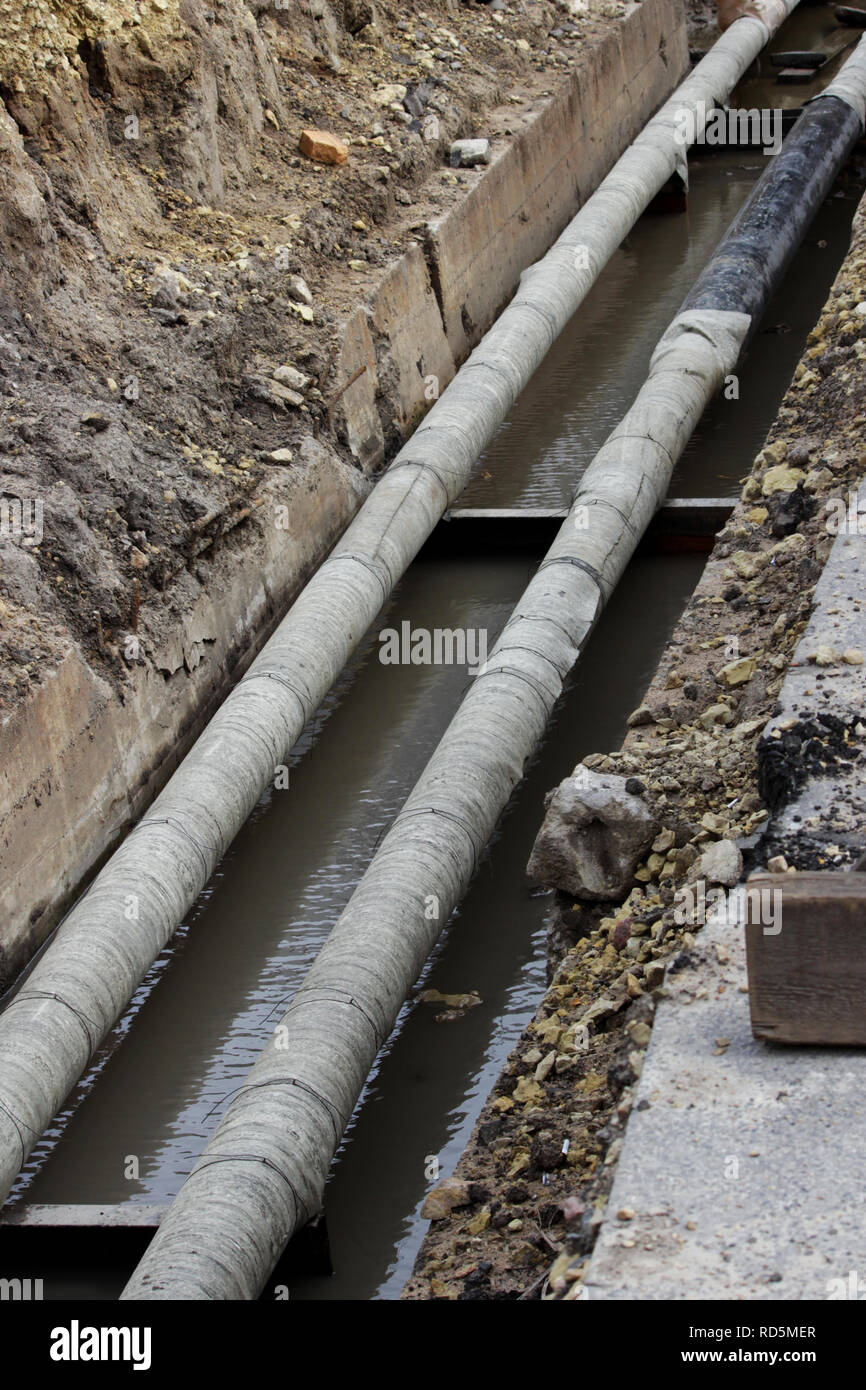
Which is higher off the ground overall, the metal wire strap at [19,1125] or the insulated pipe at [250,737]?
the insulated pipe at [250,737]

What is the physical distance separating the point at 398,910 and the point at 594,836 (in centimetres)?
127

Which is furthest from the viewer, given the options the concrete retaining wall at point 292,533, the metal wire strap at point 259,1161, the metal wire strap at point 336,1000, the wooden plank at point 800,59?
the wooden plank at point 800,59

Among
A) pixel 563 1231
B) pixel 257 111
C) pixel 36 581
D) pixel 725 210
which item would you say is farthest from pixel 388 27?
pixel 563 1231

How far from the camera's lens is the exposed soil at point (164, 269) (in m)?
9.58

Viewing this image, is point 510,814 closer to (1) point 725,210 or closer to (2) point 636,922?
(2) point 636,922

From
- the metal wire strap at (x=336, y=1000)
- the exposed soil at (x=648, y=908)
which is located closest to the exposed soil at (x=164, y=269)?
the metal wire strap at (x=336, y=1000)

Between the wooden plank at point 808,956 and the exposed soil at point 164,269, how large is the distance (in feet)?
16.8

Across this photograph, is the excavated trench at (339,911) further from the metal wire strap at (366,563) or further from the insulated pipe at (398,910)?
the metal wire strap at (366,563)

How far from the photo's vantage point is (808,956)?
422cm

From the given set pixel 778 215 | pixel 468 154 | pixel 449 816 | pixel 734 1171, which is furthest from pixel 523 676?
pixel 468 154

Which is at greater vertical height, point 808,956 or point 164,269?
point 164,269

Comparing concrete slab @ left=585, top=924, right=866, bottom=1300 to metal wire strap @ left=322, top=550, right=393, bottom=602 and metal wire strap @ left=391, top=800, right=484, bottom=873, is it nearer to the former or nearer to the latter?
metal wire strap @ left=391, top=800, right=484, bottom=873

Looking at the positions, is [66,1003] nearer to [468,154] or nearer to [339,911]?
[339,911]

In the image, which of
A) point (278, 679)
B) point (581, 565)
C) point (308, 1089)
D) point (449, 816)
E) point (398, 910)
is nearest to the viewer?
point (308, 1089)
